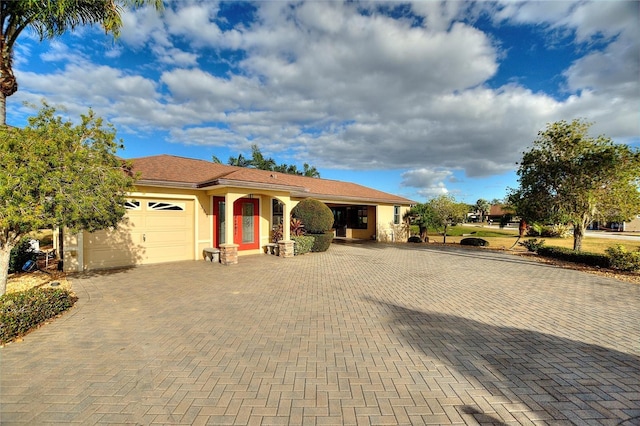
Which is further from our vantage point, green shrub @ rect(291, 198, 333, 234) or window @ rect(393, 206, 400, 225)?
window @ rect(393, 206, 400, 225)

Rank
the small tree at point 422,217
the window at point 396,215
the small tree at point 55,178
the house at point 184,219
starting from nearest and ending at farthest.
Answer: the small tree at point 55,178 < the house at point 184,219 < the small tree at point 422,217 < the window at point 396,215

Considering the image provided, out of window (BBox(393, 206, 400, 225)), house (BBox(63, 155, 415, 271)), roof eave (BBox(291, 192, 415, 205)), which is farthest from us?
window (BBox(393, 206, 400, 225))

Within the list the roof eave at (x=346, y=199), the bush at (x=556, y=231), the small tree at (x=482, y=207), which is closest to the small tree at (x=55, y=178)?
the roof eave at (x=346, y=199)

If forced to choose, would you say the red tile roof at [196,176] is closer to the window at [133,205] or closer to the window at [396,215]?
the window at [133,205]

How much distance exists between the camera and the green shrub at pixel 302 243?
44.3 ft

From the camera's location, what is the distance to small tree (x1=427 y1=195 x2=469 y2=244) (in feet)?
65.9

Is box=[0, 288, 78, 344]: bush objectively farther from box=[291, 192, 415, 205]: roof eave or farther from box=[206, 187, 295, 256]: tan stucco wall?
box=[291, 192, 415, 205]: roof eave

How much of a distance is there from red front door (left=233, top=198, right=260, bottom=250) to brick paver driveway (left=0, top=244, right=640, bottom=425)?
5.55 m

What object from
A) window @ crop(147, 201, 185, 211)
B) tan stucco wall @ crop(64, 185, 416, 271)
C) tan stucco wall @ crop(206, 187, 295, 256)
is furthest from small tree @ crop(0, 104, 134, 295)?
tan stucco wall @ crop(206, 187, 295, 256)

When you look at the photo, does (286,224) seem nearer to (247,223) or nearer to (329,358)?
(247,223)

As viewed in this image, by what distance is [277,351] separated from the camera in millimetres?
4145

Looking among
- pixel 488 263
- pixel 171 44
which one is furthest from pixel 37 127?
pixel 488 263

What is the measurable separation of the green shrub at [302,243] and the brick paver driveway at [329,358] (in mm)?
5741

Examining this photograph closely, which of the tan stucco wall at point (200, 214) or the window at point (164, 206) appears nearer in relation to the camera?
the window at point (164, 206)
